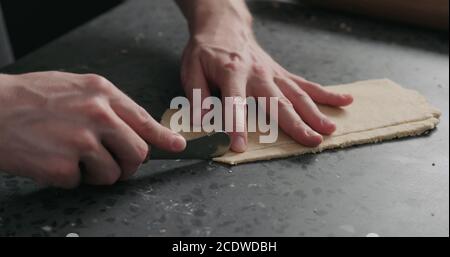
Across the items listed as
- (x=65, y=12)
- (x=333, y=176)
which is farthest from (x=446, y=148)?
(x=65, y=12)

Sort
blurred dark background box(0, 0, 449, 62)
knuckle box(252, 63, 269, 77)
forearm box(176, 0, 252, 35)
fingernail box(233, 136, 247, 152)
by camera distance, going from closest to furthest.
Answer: fingernail box(233, 136, 247, 152), knuckle box(252, 63, 269, 77), forearm box(176, 0, 252, 35), blurred dark background box(0, 0, 449, 62)

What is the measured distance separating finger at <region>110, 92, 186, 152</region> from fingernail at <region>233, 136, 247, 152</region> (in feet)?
0.29

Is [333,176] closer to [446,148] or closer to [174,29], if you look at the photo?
[446,148]

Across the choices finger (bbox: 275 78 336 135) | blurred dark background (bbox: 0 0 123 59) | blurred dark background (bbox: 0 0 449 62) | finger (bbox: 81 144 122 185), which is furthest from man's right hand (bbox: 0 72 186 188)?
blurred dark background (bbox: 0 0 123 59)

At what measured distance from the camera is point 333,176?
649 mm

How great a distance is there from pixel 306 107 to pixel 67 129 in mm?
335

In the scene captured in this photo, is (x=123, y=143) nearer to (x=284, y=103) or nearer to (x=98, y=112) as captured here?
(x=98, y=112)

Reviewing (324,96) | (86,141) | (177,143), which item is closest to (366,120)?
(324,96)

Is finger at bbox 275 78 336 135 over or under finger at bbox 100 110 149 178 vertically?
under

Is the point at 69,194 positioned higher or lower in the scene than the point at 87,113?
lower

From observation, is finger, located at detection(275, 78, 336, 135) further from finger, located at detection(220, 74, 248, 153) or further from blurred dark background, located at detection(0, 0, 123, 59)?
blurred dark background, located at detection(0, 0, 123, 59)

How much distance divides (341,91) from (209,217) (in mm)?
348

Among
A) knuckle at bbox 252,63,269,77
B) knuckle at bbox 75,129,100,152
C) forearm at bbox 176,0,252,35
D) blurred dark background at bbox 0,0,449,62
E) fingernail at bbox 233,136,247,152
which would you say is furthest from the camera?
blurred dark background at bbox 0,0,449,62

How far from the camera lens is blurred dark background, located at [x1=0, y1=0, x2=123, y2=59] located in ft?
4.34
